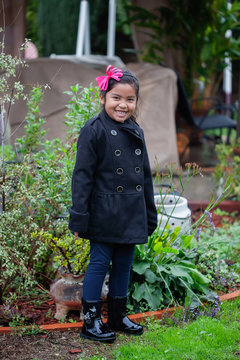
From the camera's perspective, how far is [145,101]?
19.9 ft

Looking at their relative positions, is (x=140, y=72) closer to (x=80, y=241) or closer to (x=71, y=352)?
(x=80, y=241)

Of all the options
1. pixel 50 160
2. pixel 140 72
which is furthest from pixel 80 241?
pixel 140 72

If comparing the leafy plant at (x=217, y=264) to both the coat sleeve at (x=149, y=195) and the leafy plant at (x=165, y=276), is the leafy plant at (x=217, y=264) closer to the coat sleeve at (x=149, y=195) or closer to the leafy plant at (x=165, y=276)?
the leafy plant at (x=165, y=276)

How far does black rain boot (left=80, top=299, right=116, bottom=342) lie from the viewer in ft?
8.89

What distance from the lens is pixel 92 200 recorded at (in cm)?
264

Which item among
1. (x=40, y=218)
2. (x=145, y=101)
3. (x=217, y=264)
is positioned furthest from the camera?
(x=145, y=101)

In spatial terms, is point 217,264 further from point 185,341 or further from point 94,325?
point 94,325

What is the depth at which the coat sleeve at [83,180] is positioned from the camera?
2.54 metres

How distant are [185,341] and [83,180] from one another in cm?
103

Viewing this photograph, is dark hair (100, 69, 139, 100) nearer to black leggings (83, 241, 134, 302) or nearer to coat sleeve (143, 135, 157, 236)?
coat sleeve (143, 135, 157, 236)

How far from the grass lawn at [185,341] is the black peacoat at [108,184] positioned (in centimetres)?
56

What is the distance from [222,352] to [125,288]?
0.64m

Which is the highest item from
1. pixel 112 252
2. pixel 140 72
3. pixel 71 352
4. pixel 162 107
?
pixel 140 72

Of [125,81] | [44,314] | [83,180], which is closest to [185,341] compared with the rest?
[44,314]
